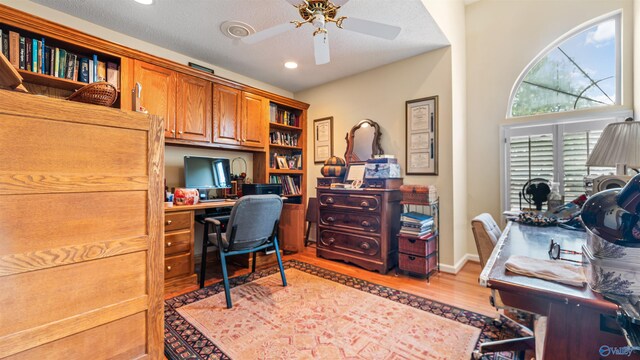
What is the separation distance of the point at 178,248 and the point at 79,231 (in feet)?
5.12

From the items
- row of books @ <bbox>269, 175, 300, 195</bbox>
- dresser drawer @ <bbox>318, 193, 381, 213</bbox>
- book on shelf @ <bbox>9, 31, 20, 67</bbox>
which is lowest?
dresser drawer @ <bbox>318, 193, 381, 213</bbox>

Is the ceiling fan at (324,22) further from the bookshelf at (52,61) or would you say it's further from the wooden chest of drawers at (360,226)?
the wooden chest of drawers at (360,226)

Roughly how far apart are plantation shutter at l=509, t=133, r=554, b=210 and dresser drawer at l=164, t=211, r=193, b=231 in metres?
3.54

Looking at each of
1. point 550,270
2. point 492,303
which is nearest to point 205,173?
point 492,303

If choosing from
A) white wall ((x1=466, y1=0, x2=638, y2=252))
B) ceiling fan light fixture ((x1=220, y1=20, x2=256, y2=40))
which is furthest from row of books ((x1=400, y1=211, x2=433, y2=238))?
ceiling fan light fixture ((x1=220, y1=20, x2=256, y2=40))

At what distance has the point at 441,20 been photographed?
256 centimetres

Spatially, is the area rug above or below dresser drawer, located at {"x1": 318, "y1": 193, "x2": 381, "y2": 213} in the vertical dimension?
below

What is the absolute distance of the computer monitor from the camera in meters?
2.97

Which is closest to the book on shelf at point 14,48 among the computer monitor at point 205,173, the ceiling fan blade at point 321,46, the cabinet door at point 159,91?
the cabinet door at point 159,91

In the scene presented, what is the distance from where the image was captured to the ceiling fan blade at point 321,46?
76.4 inches

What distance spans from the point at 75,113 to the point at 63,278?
0.66 meters

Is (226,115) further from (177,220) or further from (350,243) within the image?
(350,243)

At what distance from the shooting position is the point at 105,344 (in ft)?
3.70

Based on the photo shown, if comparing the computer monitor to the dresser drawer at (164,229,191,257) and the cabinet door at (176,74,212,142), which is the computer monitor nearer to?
the cabinet door at (176,74,212,142)
